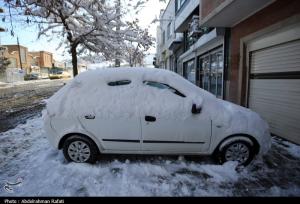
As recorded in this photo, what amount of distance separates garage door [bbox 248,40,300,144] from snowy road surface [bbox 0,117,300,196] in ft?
3.67

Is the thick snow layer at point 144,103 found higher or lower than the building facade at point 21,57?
lower

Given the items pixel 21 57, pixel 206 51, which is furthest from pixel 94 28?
pixel 21 57

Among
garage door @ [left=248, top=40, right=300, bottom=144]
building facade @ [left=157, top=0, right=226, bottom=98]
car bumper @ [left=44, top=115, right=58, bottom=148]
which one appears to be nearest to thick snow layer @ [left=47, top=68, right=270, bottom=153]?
car bumper @ [left=44, top=115, right=58, bottom=148]

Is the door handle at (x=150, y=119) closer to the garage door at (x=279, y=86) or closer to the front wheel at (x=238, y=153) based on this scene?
the front wheel at (x=238, y=153)

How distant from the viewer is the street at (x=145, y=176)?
3.26 metres

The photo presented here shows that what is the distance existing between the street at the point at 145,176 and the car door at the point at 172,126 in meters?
0.38

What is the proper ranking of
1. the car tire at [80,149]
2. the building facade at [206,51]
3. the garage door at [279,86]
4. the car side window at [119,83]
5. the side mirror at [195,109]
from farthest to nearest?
the building facade at [206,51] → the garage door at [279,86] → the car side window at [119,83] → the car tire at [80,149] → the side mirror at [195,109]

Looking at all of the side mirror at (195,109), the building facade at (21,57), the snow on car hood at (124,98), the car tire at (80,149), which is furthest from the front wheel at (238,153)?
the building facade at (21,57)

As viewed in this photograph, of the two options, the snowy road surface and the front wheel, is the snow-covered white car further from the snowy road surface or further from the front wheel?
the snowy road surface

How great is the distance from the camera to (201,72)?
45.9 ft

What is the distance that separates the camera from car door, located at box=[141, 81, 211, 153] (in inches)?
155

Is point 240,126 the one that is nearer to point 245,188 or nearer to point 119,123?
point 245,188

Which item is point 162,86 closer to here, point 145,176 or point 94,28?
point 145,176
